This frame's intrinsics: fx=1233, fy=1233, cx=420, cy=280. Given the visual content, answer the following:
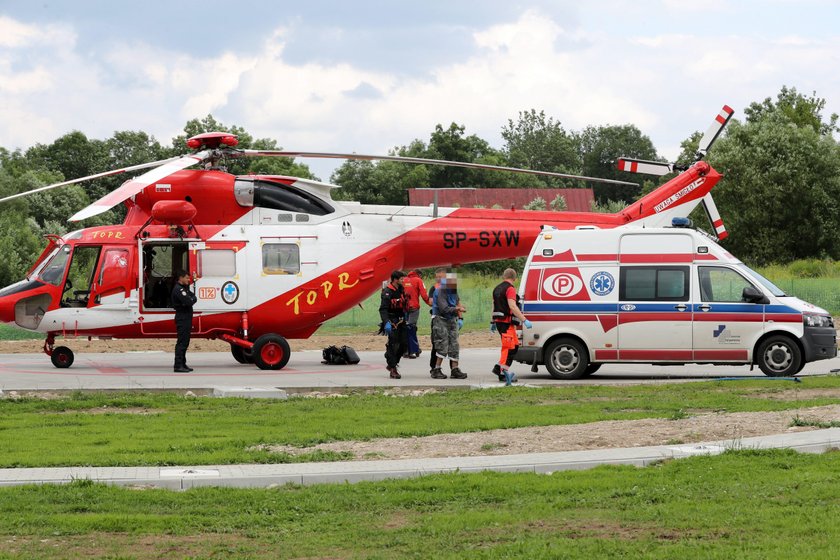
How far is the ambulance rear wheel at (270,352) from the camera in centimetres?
2188

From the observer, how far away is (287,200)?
22625 millimetres

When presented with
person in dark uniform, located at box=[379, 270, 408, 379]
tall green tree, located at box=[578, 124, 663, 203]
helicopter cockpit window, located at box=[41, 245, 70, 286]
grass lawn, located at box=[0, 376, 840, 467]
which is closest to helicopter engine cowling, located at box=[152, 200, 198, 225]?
helicopter cockpit window, located at box=[41, 245, 70, 286]

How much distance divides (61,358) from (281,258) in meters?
4.32

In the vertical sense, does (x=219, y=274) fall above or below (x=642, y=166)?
below

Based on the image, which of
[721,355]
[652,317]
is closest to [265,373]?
[652,317]

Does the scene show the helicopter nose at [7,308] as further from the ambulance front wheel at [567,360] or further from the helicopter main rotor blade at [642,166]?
the helicopter main rotor blade at [642,166]

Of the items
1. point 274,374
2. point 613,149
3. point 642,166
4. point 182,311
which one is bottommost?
point 274,374

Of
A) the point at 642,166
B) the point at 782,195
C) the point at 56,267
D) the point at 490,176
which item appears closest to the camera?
the point at 56,267

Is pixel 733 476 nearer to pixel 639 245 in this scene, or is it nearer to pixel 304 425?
pixel 304 425

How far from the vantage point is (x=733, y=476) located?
992cm

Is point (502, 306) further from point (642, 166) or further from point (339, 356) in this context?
point (642, 166)

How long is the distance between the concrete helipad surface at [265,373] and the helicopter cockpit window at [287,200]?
2.93 metres

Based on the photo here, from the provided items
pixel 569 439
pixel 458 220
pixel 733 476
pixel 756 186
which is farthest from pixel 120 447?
pixel 756 186

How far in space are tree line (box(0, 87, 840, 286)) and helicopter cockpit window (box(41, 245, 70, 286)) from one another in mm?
22074
